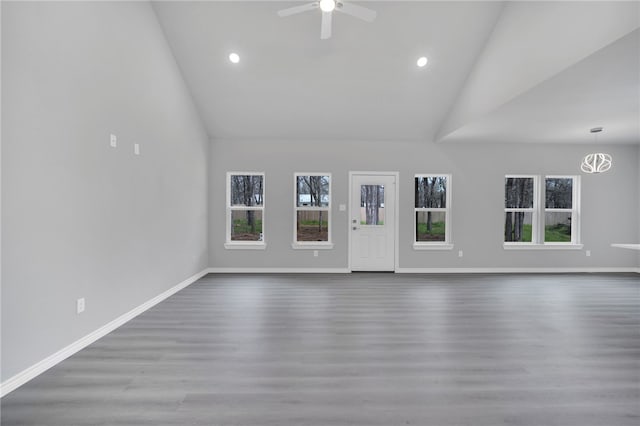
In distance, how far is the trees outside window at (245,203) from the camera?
6215mm

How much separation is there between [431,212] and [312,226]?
2.35m

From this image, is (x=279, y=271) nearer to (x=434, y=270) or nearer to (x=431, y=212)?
(x=434, y=270)

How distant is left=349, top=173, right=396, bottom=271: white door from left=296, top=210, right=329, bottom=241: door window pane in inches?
20.9

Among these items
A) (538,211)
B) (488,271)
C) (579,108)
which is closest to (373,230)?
(488,271)

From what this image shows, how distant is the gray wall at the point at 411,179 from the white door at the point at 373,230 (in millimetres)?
171

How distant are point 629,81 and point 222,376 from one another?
465 centimetres

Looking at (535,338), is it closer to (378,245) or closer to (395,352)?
(395,352)

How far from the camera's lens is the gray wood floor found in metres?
1.85

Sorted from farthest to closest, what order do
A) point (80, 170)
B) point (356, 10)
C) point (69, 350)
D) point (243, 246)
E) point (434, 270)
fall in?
point (434, 270) < point (243, 246) < point (356, 10) < point (80, 170) < point (69, 350)

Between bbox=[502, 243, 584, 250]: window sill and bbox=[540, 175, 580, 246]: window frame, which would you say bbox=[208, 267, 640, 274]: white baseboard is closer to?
bbox=[502, 243, 584, 250]: window sill

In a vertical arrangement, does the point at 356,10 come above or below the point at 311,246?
above

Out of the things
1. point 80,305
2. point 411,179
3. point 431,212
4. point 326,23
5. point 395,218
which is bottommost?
point 80,305

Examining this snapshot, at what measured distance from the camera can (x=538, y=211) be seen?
20.6ft

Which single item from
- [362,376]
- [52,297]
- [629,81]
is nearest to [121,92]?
[52,297]
